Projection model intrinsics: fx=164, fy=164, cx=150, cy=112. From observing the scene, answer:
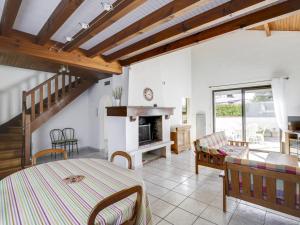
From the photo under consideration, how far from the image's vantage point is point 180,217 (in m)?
2.14

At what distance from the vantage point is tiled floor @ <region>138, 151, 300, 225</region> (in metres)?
2.07

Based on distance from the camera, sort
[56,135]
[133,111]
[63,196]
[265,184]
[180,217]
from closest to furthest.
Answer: [63,196]
[265,184]
[180,217]
[133,111]
[56,135]

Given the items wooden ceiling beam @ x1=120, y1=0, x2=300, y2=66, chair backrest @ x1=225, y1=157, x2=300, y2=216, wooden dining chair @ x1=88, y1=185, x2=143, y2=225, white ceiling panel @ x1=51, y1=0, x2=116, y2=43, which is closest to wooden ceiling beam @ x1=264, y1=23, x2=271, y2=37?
wooden ceiling beam @ x1=120, y1=0, x2=300, y2=66

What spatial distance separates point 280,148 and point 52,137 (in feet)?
23.1

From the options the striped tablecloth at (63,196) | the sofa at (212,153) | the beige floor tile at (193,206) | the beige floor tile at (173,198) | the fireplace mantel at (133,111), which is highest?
the fireplace mantel at (133,111)

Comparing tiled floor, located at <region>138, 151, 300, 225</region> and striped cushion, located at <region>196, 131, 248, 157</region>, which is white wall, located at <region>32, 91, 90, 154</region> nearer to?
tiled floor, located at <region>138, 151, 300, 225</region>

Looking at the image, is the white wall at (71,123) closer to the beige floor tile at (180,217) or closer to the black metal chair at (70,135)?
the black metal chair at (70,135)

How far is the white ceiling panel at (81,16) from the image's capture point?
6.54 feet

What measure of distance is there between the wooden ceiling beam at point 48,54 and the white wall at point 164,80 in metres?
0.80

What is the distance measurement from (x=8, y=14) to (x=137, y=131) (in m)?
3.05

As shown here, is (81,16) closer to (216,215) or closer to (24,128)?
(24,128)

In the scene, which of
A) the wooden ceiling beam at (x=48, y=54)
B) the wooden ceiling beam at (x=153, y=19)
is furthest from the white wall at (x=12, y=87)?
the wooden ceiling beam at (x=153, y=19)

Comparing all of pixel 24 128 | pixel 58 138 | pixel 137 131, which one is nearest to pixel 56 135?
pixel 58 138

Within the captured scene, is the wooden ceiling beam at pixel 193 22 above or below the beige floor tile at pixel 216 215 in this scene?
above
